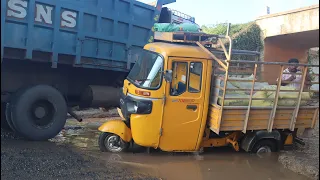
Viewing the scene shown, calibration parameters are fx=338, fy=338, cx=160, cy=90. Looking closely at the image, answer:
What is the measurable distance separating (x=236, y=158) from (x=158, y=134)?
5.16 feet

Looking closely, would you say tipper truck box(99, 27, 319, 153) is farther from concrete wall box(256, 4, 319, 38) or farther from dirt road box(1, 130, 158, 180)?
concrete wall box(256, 4, 319, 38)

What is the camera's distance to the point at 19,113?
18.2ft

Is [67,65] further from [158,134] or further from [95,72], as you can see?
[158,134]

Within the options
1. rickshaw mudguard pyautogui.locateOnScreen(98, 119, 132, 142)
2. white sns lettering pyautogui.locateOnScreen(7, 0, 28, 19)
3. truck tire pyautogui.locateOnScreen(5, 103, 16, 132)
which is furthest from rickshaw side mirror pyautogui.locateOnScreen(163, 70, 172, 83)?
truck tire pyautogui.locateOnScreen(5, 103, 16, 132)

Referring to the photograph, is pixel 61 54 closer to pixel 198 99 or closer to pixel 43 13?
pixel 43 13

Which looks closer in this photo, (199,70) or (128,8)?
(199,70)

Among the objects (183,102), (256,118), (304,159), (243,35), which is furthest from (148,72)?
(243,35)

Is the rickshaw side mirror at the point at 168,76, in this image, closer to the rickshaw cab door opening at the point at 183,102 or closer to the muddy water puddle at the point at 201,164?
the rickshaw cab door opening at the point at 183,102

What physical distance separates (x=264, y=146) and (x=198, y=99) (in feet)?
5.61

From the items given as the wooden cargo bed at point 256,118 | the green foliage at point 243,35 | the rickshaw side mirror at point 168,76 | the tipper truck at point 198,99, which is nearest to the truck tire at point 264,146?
the tipper truck at point 198,99

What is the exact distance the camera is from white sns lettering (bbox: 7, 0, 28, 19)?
5.26 m

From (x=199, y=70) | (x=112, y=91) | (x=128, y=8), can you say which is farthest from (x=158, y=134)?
(x=128, y=8)

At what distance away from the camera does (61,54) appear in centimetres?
596

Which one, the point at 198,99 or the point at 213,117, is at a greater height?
the point at 198,99
